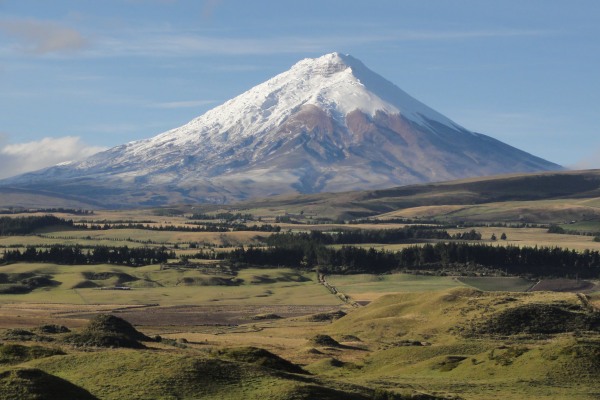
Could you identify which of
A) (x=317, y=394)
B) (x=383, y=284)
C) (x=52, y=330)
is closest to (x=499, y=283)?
(x=383, y=284)

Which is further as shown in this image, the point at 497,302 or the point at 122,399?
the point at 497,302

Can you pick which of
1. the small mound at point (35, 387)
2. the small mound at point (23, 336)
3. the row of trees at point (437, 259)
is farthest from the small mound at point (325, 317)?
the small mound at point (35, 387)

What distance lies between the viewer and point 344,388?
5062 cm

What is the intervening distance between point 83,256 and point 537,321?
101170 millimetres

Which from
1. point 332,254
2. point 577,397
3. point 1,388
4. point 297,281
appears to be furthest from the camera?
point 332,254

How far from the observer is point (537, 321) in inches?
3499

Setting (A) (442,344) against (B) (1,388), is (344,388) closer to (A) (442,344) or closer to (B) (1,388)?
(B) (1,388)

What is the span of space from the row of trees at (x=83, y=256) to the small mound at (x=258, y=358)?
111 m

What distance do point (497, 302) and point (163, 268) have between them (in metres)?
77.4

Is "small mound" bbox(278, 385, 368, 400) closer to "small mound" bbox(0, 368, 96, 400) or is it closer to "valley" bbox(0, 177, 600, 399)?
"valley" bbox(0, 177, 600, 399)

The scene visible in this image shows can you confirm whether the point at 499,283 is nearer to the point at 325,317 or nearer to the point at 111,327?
the point at 325,317

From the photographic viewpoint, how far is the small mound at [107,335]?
73.4 meters

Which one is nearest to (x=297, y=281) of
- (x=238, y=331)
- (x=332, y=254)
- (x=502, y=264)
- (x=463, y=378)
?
(x=332, y=254)

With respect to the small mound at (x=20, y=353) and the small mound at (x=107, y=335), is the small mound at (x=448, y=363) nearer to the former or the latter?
the small mound at (x=107, y=335)
